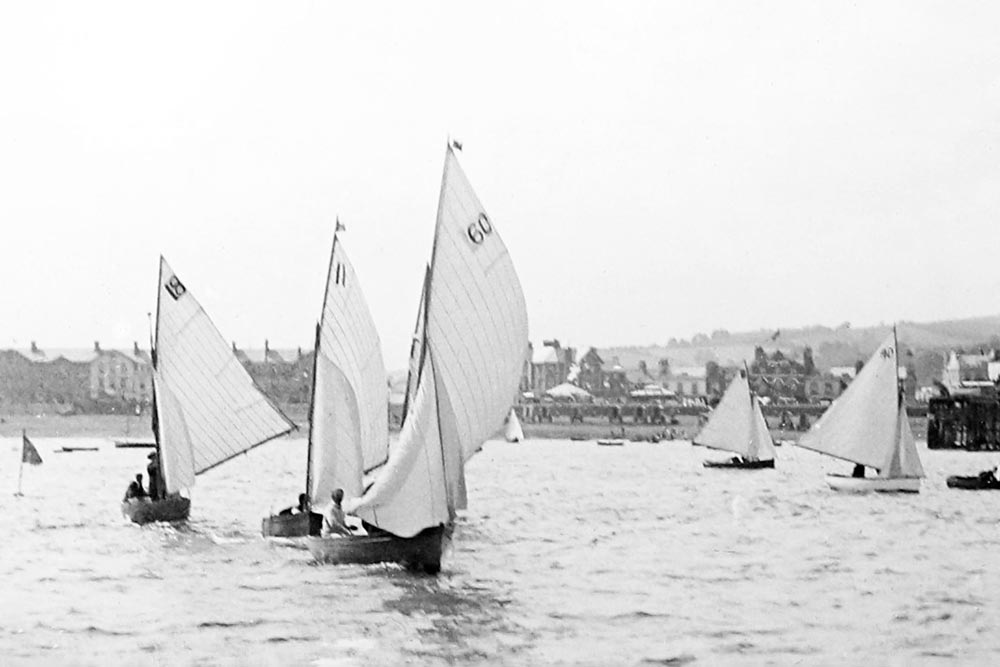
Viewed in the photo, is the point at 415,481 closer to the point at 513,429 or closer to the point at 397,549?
the point at 397,549

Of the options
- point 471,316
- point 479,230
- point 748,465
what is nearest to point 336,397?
point 471,316

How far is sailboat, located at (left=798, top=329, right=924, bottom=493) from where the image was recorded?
21.8 metres

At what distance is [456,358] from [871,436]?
13.1 metres

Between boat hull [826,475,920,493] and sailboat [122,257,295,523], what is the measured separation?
1017cm

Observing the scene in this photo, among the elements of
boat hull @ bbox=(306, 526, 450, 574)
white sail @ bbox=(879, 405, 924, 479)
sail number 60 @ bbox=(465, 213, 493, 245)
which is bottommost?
boat hull @ bbox=(306, 526, 450, 574)

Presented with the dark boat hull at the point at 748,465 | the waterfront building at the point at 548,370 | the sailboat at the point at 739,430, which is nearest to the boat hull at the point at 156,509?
the waterfront building at the point at 548,370

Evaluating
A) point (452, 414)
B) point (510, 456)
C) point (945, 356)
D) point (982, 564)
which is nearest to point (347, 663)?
point (452, 414)

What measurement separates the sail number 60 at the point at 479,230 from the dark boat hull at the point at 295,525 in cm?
392

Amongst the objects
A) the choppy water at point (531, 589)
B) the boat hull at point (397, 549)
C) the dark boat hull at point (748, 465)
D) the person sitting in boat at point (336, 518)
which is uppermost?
the dark boat hull at point (748, 465)

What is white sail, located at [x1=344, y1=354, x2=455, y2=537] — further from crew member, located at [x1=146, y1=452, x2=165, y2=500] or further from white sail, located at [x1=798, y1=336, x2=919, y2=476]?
white sail, located at [x1=798, y1=336, x2=919, y2=476]

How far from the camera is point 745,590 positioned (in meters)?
11.9

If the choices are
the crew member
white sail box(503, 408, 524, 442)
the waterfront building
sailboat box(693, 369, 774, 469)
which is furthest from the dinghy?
white sail box(503, 408, 524, 442)

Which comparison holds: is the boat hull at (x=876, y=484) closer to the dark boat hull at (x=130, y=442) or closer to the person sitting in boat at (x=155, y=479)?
the dark boat hull at (x=130, y=442)

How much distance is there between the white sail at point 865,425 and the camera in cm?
2167
